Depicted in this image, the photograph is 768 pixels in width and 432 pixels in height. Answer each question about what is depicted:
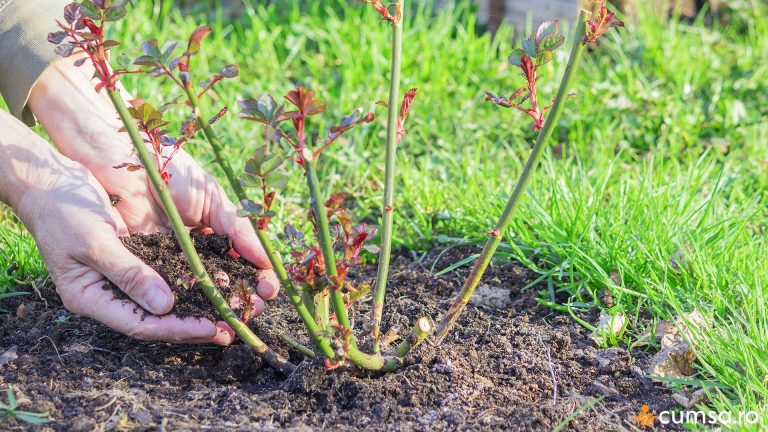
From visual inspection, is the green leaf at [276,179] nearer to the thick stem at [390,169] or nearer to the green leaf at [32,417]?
the thick stem at [390,169]

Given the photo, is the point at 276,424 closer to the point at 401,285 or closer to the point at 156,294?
the point at 156,294

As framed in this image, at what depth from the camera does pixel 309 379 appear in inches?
72.4

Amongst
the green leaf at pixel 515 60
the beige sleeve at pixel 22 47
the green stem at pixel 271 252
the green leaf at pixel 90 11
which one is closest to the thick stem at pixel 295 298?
the green stem at pixel 271 252

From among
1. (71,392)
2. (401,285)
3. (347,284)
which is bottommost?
(401,285)

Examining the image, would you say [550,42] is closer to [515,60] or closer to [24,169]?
[515,60]

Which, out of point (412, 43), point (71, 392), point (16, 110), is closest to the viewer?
point (71, 392)

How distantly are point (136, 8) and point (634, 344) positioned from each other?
3.18 metres

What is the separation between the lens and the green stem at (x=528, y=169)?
1608mm

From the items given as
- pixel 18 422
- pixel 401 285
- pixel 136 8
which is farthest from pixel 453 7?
pixel 18 422

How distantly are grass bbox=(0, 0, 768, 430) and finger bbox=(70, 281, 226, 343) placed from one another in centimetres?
56

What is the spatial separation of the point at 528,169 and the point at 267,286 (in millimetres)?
818

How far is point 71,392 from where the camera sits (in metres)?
1.83

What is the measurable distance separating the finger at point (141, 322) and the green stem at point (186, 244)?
160 mm

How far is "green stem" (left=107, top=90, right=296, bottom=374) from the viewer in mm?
1558
